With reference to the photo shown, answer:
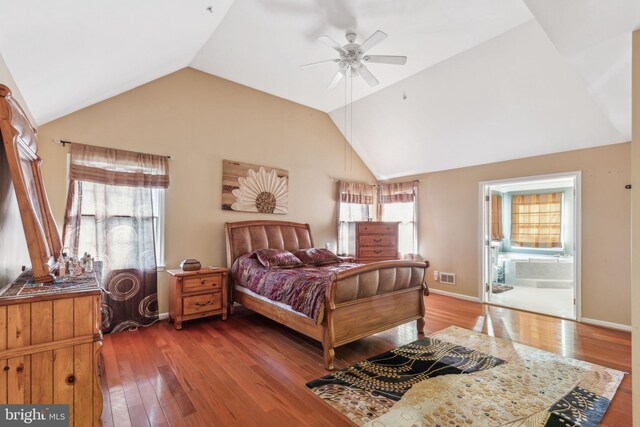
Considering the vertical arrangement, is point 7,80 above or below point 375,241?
above

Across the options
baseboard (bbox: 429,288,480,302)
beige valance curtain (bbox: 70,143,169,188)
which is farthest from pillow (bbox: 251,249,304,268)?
baseboard (bbox: 429,288,480,302)

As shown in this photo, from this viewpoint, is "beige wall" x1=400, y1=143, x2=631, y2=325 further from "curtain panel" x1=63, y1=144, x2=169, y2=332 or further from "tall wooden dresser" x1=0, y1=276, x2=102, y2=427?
"tall wooden dresser" x1=0, y1=276, x2=102, y2=427

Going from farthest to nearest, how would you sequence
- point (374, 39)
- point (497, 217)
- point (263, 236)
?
1. point (497, 217)
2. point (263, 236)
3. point (374, 39)

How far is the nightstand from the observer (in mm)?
3635

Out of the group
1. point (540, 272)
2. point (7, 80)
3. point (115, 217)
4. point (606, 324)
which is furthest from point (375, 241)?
point (7, 80)

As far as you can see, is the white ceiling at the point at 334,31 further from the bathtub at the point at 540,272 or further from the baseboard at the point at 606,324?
the bathtub at the point at 540,272

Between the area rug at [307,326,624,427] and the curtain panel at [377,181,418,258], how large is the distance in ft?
10.3

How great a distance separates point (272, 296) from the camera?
11.0ft

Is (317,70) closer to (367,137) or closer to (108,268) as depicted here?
(367,137)

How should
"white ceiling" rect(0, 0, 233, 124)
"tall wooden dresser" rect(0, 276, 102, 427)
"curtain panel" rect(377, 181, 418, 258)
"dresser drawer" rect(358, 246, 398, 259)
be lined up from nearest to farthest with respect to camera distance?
"tall wooden dresser" rect(0, 276, 102, 427) → "white ceiling" rect(0, 0, 233, 124) → "dresser drawer" rect(358, 246, 398, 259) → "curtain panel" rect(377, 181, 418, 258)

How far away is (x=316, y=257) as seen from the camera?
14.5ft

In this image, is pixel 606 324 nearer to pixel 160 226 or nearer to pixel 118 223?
pixel 160 226

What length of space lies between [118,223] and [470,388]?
4.06 meters

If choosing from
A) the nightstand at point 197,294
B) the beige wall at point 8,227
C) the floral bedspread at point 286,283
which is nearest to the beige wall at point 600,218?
the floral bedspread at point 286,283
